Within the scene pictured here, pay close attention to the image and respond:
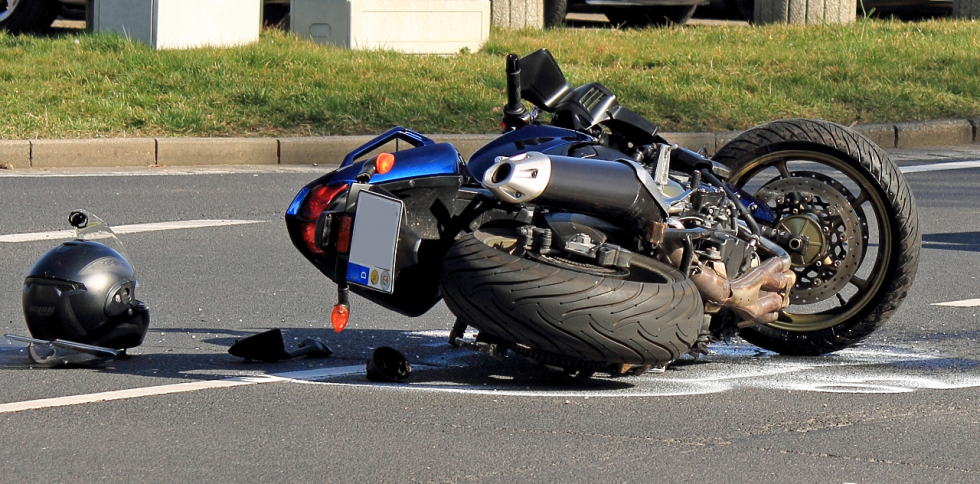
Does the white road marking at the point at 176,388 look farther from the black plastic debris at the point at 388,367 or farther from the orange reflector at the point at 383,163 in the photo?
the orange reflector at the point at 383,163

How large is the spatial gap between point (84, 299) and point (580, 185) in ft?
5.75

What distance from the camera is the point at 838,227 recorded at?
4773 millimetres

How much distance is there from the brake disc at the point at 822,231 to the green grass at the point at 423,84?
5.96 metres

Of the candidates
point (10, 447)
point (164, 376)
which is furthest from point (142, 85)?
point (10, 447)

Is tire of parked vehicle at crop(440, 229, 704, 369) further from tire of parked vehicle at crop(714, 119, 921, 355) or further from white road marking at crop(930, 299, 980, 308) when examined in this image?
white road marking at crop(930, 299, 980, 308)

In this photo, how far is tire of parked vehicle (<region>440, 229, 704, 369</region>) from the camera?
13.0 ft

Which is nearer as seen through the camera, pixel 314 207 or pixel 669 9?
pixel 314 207

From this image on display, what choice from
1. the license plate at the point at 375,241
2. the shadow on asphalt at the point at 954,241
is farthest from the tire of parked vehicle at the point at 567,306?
the shadow on asphalt at the point at 954,241

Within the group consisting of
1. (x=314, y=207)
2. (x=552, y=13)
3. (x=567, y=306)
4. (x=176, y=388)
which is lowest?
(x=176, y=388)

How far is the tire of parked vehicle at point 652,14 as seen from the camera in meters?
17.2

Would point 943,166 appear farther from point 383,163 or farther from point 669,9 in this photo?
point 669,9

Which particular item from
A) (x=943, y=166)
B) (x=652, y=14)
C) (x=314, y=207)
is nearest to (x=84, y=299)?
(x=314, y=207)

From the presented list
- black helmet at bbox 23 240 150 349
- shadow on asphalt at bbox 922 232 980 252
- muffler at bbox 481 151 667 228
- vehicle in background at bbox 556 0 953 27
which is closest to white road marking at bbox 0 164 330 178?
shadow on asphalt at bbox 922 232 980 252

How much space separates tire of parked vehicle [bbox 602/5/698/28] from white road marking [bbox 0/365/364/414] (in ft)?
42.6
